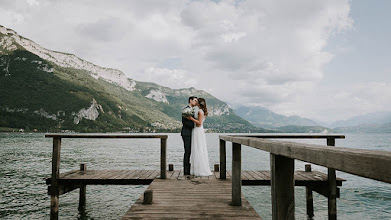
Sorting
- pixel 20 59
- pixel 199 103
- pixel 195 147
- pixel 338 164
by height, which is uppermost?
pixel 20 59

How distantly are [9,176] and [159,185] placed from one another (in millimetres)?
22074

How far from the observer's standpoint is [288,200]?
199 cm

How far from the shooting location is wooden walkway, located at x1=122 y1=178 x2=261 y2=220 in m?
4.41

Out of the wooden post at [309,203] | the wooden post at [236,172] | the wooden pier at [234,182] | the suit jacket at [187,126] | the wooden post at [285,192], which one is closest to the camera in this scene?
the wooden pier at [234,182]

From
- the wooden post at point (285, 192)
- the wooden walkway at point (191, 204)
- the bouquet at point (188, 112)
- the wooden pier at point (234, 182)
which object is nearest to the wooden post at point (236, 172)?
the wooden pier at point (234, 182)

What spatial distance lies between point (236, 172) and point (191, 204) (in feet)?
4.04

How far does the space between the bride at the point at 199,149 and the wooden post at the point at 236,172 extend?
3.73m

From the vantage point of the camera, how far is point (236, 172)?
4664 mm

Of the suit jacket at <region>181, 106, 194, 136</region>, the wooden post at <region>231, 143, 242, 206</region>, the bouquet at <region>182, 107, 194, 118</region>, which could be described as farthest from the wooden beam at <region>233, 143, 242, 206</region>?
the suit jacket at <region>181, 106, 194, 136</region>

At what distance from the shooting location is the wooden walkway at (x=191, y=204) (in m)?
4.41

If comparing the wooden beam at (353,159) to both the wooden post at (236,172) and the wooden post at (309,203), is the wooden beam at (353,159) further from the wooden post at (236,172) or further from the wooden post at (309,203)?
the wooden post at (309,203)

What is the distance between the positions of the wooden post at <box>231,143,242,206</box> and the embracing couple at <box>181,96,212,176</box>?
3729mm

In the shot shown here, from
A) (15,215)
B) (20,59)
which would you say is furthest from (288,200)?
(20,59)

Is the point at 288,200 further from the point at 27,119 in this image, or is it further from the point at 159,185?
the point at 27,119
